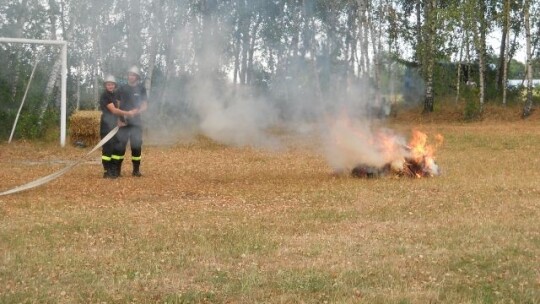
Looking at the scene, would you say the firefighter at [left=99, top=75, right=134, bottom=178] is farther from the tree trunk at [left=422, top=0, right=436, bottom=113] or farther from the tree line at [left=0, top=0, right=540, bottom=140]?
the tree trunk at [left=422, top=0, right=436, bottom=113]

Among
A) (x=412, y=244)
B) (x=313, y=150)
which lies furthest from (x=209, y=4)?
(x=412, y=244)

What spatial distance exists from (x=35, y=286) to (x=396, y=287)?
296 cm

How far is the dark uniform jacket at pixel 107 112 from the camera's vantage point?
13242 millimetres

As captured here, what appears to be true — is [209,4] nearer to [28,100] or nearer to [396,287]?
[396,287]

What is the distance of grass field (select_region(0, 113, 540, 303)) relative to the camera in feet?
17.8

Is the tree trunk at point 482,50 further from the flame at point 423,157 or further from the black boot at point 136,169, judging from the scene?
the black boot at point 136,169

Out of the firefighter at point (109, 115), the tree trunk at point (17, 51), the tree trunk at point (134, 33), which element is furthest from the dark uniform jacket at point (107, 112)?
the tree trunk at point (17, 51)

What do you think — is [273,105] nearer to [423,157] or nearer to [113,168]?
[423,157]

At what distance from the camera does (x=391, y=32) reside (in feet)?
115

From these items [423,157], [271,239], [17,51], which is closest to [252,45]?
[423,157]

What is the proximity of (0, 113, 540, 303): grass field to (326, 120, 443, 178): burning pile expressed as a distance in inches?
18.3

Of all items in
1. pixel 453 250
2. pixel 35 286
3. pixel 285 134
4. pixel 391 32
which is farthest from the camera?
pixel 391 32

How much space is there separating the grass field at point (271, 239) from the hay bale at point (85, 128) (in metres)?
7.88

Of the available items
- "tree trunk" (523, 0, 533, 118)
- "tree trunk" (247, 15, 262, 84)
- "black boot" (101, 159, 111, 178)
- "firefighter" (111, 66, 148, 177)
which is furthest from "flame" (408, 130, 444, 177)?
"tree trunk" (523, 0, 533, 118)
